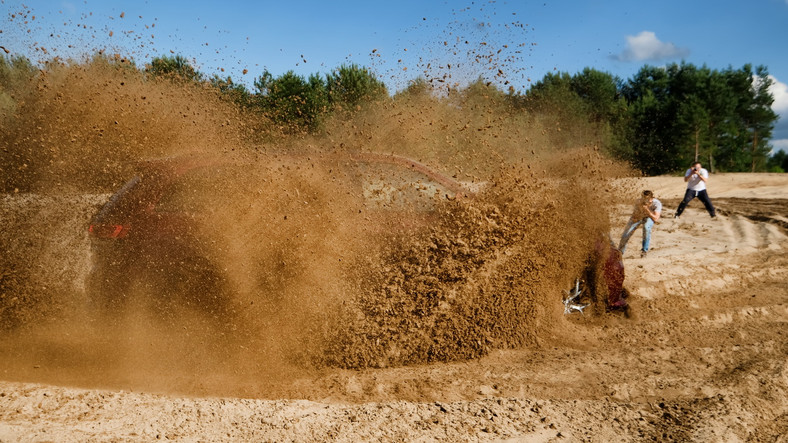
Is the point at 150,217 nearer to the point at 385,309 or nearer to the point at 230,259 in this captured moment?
the point at 230,259

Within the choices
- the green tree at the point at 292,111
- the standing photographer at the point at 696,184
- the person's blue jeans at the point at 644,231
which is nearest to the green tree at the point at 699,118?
the standing photographer at the point at 696,184

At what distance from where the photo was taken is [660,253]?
9539mm

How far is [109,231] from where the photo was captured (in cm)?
438

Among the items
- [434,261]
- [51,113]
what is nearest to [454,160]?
[434,261]

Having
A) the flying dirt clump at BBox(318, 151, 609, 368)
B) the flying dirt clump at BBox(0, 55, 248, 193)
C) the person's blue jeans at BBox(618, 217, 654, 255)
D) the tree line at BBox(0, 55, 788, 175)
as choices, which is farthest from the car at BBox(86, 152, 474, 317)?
the tree line at BBox(0, 55, 788, 175)

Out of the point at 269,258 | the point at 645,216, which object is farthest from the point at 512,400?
the point at 645,216

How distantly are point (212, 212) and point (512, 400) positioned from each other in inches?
110

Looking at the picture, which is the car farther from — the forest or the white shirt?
the white shirt

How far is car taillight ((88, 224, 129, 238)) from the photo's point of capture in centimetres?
435

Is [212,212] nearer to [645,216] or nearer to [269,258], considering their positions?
[269,258]

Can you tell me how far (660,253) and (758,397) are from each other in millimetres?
6192

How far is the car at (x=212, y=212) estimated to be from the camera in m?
4.29

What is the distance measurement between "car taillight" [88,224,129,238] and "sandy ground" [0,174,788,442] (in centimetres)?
110

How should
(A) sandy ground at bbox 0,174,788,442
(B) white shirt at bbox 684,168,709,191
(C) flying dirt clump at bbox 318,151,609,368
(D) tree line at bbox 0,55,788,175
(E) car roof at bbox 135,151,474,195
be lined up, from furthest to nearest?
(D) tree line at bbox 0,55,788,175, (B) white shirt at bbox 684,168,709,191, (E) car roof at bbox 135,151,474,195, (C) flying dirt clump at bbox 318,151,609,368, (A) sandy ground at bbox 0,174,788,442
